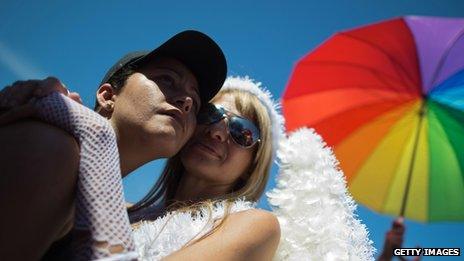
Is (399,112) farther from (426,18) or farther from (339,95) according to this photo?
(426,18)

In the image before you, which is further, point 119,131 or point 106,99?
point 106,99

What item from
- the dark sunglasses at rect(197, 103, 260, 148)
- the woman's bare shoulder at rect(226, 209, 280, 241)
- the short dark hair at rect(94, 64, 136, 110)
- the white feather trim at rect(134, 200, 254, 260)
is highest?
the dark sunglasses at rect(197, 103, 260, 148)

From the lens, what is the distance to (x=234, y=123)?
104 inches

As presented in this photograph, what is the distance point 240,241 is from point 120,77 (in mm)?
1132

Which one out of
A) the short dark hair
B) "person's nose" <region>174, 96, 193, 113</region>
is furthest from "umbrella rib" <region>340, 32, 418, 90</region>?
the short dark hair

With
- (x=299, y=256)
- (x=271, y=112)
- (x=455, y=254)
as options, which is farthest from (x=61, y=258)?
(x=455, y=254)

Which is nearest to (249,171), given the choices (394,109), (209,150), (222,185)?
(222,185)

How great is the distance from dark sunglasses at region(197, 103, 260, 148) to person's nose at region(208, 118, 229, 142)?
0.03 metres

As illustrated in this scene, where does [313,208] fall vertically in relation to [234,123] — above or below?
below

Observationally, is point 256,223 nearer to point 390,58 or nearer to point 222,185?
point 222,185

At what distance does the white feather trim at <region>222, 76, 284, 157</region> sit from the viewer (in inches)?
116

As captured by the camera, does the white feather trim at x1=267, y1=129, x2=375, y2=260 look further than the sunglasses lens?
No

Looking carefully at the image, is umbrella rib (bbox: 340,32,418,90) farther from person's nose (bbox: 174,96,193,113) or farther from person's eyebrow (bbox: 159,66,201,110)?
person's nose (bbox: 174,96,193,113)

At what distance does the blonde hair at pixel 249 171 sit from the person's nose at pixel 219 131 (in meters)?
0.24
